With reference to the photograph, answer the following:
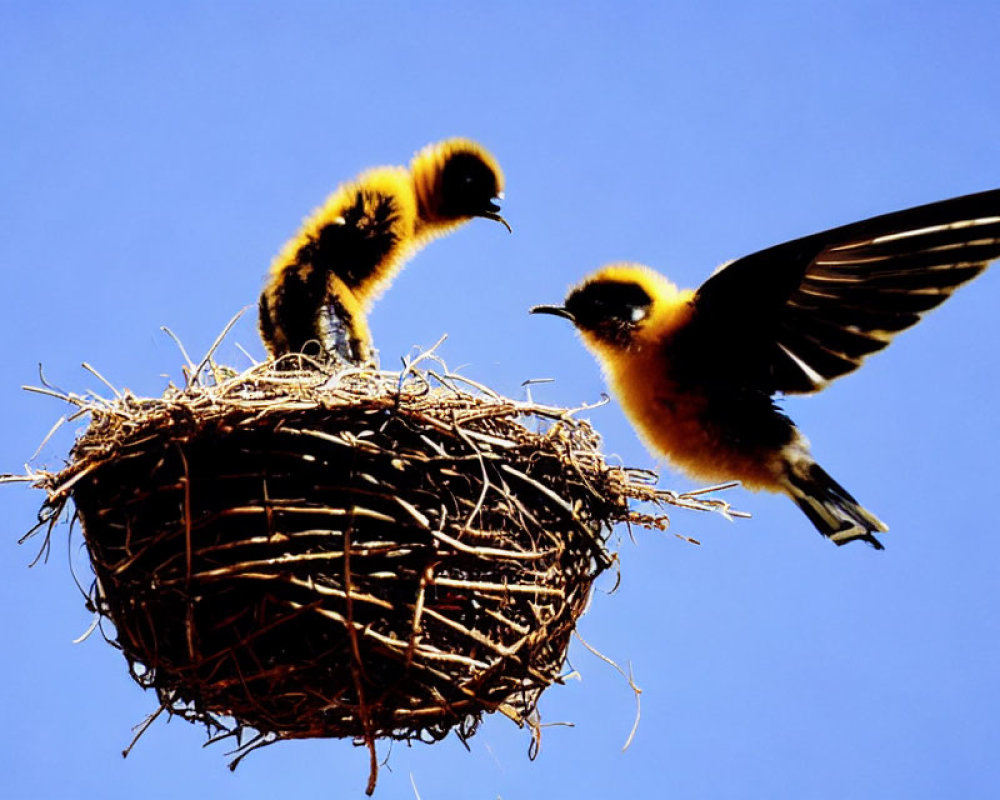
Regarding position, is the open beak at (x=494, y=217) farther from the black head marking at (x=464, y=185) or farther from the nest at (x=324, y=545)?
the nest at (x=324, y=545)

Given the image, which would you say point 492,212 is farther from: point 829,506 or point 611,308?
point 829,506

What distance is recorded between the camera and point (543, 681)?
1.69 m

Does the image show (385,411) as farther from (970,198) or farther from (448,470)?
(970,198)

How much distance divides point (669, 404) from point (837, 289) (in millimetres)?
385

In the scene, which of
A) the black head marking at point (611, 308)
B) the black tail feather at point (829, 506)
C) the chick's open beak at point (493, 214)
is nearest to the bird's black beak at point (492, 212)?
the chick's open beak at point (493, 214)

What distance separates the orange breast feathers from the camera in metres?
2.12

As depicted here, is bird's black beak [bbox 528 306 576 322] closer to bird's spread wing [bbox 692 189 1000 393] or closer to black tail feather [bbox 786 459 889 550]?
bird's spread wing [bbox 692 189 1000 393]

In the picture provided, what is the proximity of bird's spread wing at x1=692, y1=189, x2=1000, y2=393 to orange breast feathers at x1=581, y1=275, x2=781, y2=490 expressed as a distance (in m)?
0.08

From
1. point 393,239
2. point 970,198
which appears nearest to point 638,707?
point 970,198

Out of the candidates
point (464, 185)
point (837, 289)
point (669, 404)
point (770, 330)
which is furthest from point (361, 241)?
point (837, 289)

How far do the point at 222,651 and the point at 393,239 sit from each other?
3.43ft

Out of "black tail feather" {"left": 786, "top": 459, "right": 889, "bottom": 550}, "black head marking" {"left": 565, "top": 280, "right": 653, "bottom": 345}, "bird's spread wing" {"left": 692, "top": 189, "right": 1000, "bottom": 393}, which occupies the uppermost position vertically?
"black head marking" {"left": 565, "top": 280, "right": 653, "bottom": 345}

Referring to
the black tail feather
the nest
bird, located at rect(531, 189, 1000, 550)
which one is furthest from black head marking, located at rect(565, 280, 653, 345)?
the nest

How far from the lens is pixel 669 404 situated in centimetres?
214
